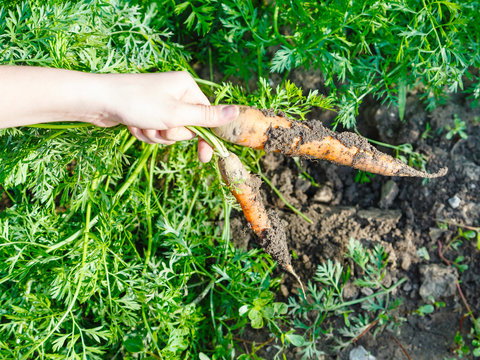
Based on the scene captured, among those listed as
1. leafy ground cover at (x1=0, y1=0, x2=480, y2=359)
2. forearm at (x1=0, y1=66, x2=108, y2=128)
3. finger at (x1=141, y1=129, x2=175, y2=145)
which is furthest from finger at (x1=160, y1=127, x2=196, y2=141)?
Answer: forearm at (x1=0, y1=66, x2=108, y2=128)

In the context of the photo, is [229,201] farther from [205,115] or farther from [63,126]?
[63,126]

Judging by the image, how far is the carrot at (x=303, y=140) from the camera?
197cm

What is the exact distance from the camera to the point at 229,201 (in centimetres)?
218

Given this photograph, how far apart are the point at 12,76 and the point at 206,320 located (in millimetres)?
1638

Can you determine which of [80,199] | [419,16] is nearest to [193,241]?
[80,199]

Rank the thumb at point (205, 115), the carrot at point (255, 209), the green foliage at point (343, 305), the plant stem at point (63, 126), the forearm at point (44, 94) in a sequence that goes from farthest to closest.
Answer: the green foliage at point (343, 305)
the carrot at point (255, 209)
the plant stem at point (63, 126)
the thumb at point (205, 115)
the forearm at point (44, 94)

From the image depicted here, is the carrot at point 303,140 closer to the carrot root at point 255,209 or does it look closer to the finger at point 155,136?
the carrot root at point 255,209

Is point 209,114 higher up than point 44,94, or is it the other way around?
point 44,94

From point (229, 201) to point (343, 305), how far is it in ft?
2.85

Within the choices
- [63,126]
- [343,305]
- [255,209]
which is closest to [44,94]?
[63,126]

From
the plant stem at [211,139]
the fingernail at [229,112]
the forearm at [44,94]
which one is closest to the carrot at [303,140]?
the plant stem at [211,139]

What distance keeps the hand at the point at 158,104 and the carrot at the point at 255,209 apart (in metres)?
0.30

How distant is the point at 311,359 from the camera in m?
2.31

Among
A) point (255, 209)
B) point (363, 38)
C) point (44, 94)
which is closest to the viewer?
point (44, 94)
